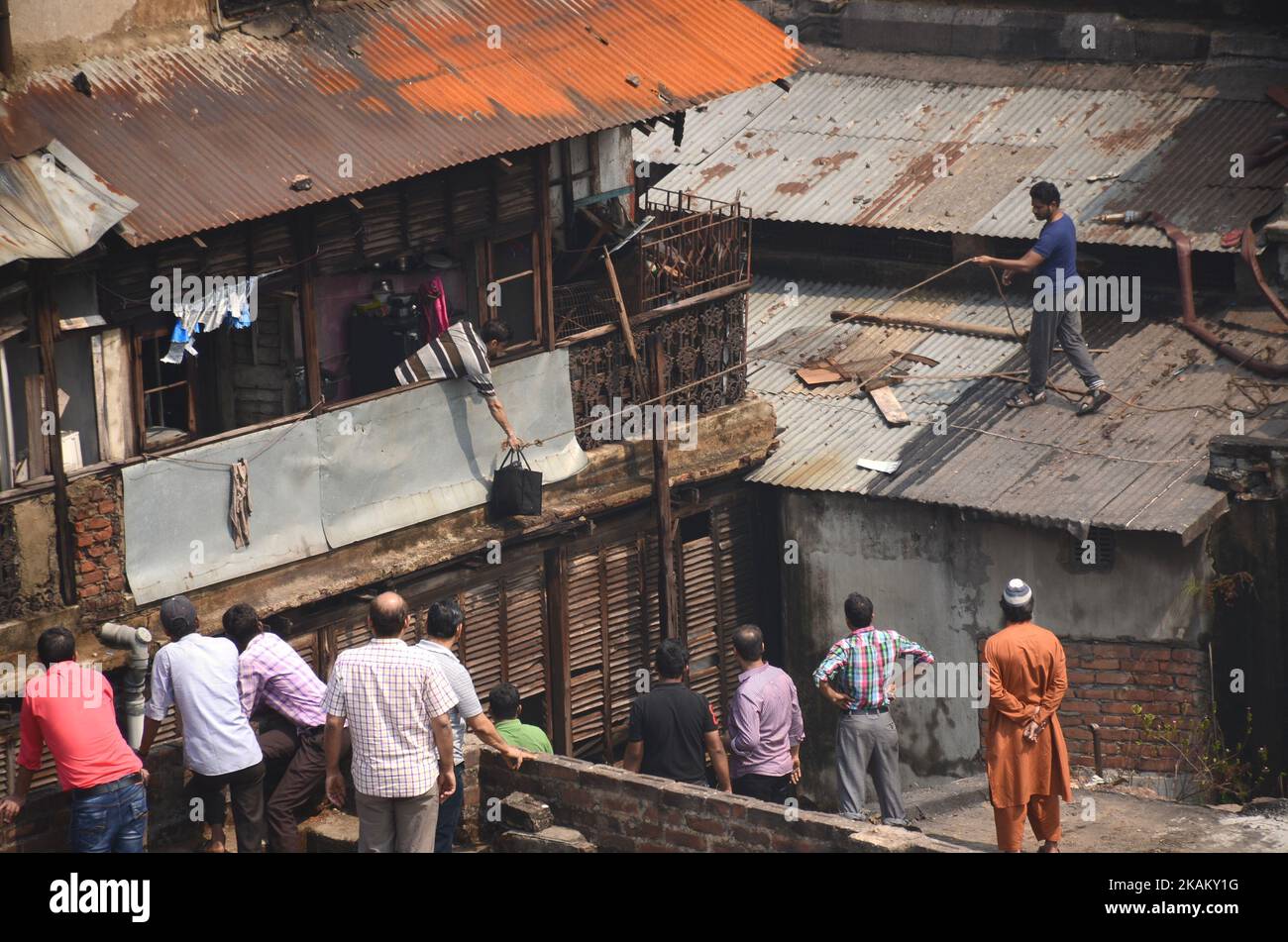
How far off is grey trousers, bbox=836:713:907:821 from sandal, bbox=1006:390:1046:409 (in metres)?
5.03

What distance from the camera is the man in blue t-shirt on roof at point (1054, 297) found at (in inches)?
682

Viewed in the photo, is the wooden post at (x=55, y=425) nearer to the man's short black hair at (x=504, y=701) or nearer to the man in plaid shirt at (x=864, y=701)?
the man's short black hair at (x=504, y=701)

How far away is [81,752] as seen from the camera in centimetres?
1197

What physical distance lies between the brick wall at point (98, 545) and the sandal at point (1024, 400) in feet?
25.1

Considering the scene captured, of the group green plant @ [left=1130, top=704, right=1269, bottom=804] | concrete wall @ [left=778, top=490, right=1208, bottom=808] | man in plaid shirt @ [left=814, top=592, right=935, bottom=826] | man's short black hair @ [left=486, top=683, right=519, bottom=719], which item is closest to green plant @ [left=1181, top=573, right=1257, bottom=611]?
concrete wall @ [left=778, top=490, right=1208, bottom=808]

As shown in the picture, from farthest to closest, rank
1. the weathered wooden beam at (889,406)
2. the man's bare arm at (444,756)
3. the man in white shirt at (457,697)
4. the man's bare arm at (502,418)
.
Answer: the weathered wooden beam at (889,406), the man's bare arm at (502,418), the man in white shirt at (457,697), the man's bare arm at (444,756)

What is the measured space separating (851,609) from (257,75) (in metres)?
5.43

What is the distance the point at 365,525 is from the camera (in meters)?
16.4

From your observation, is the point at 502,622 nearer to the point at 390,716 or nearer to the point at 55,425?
the point at 55,425

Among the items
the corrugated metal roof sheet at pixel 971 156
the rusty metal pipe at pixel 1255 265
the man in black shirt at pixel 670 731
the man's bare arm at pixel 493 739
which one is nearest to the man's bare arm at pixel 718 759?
the man in black shirt at pixel 670 731

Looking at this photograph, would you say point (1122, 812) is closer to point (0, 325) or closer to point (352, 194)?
point (352, 194)

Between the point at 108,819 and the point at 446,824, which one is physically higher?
the point at 108,819

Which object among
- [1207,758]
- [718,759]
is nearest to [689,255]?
[1207,758]

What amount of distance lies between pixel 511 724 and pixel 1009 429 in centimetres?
607
